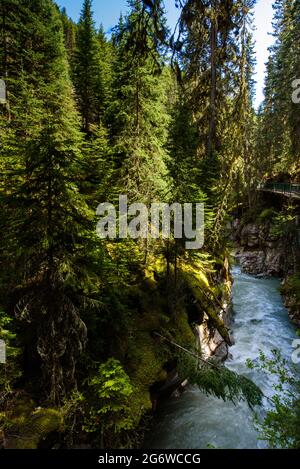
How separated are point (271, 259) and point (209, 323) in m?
19.1

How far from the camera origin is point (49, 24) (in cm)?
2862

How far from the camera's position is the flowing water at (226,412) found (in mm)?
9742

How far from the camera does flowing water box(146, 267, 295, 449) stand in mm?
9742

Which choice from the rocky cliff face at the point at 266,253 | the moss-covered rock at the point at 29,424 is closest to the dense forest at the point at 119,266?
the moss-covered rock at the point at 29,424

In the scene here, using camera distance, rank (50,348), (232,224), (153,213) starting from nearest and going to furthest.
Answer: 1. (50,348)
2. (153,213)
3. (232,224)

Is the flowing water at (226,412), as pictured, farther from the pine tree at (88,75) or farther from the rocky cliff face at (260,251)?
the pine tree at (88,75)

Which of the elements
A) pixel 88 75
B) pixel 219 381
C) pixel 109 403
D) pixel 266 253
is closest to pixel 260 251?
pixel 266 253

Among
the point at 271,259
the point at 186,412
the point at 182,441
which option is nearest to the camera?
the point at 182,441

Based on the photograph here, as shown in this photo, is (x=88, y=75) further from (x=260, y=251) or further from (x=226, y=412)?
(x=226, y=412)

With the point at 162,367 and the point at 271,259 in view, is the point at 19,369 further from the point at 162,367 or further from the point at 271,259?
the point at 271,259

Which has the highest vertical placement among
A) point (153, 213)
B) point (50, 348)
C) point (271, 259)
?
point (153, 213)

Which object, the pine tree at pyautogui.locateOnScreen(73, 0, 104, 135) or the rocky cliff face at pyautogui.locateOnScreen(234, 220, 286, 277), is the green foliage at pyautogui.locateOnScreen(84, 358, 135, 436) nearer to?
the rocky cliff face at pyautogui.locateOnScreen(234, 220, 286, 277)

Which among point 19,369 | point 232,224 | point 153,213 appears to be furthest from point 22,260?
point 232,224

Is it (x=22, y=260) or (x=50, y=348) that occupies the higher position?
(x=22, y=260)
